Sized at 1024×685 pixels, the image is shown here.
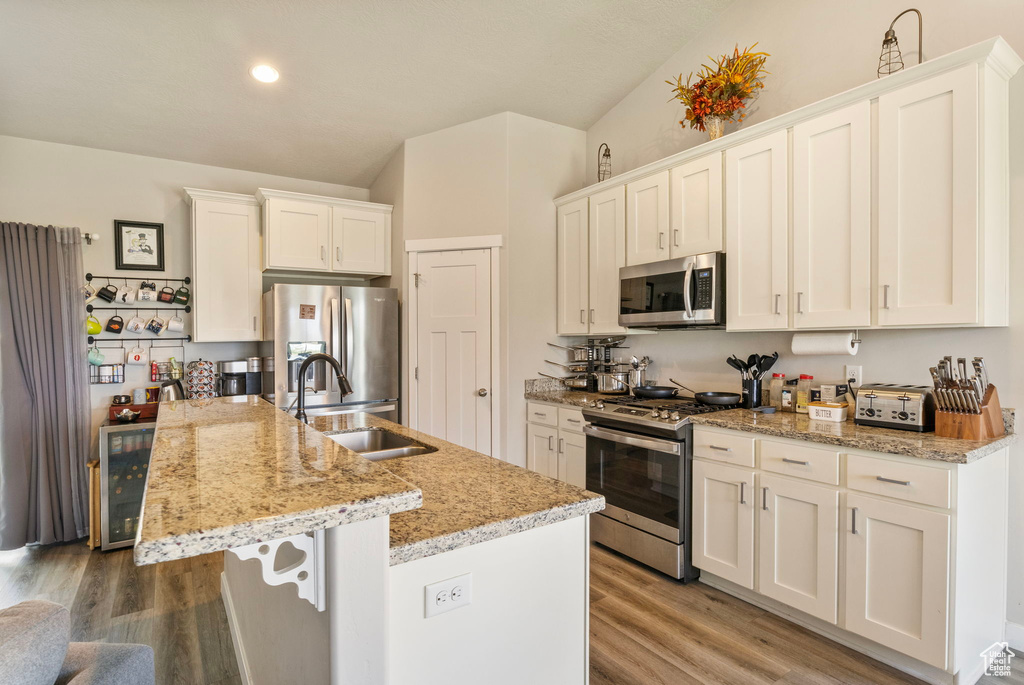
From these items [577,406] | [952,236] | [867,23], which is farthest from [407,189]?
[952,236]

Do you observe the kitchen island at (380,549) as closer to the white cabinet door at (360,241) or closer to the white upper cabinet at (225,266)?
the white upper cabinet at (225,266)

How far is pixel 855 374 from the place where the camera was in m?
2.68

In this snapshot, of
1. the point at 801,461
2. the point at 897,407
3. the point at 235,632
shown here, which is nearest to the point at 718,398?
the point at 801,461

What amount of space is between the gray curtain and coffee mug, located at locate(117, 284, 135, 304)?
0.86 feet

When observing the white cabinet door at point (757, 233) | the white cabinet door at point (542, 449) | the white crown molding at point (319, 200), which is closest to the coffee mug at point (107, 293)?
the white crown molding at point (319, 200)

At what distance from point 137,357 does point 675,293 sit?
12.3 feet

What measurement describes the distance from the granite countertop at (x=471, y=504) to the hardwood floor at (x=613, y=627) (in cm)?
112

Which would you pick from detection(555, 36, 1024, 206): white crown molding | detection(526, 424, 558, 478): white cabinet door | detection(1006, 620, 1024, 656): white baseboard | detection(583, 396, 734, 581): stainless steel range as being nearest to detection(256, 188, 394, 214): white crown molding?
detection(526, 424, 558, 478): white cabinet door

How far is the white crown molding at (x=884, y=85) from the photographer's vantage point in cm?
201

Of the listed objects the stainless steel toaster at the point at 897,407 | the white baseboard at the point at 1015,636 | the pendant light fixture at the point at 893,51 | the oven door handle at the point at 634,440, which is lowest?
the white baseboard at the point at 1015,636

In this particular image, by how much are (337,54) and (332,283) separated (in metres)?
1.98

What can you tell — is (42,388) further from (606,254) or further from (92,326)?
(606,254)

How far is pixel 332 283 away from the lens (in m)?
4.56

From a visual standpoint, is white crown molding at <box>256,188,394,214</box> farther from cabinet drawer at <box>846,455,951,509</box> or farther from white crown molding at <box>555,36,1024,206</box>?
cabinet drawer at <box>846,455,951,509</box>
